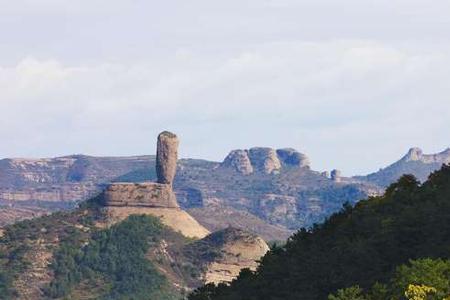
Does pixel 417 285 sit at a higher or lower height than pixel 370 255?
lower

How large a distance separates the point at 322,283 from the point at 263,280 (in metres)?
14.8

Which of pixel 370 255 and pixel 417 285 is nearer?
pixel 417 285

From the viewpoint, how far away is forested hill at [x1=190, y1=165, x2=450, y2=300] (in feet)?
300

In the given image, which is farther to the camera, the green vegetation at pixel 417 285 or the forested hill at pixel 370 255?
the forested hill at pixel 370 255

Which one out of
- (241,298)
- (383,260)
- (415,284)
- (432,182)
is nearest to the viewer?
(415,284)

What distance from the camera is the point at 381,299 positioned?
295 ft

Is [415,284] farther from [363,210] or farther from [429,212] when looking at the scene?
[363,210]

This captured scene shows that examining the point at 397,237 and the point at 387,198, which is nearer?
the point at 397,237

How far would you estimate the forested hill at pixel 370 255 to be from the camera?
300 feet

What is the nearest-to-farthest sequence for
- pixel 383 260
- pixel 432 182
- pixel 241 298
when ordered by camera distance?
1. pixel 383 260
2. pixel 241 298
3. pixel 432 182

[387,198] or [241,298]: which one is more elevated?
[387,198]

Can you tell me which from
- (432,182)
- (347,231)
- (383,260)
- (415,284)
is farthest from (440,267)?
(432,182)

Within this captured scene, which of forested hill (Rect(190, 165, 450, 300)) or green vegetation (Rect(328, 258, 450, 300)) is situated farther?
forested hill (Rect(190, 165, 450, 300))

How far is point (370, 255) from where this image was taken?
367 ft
